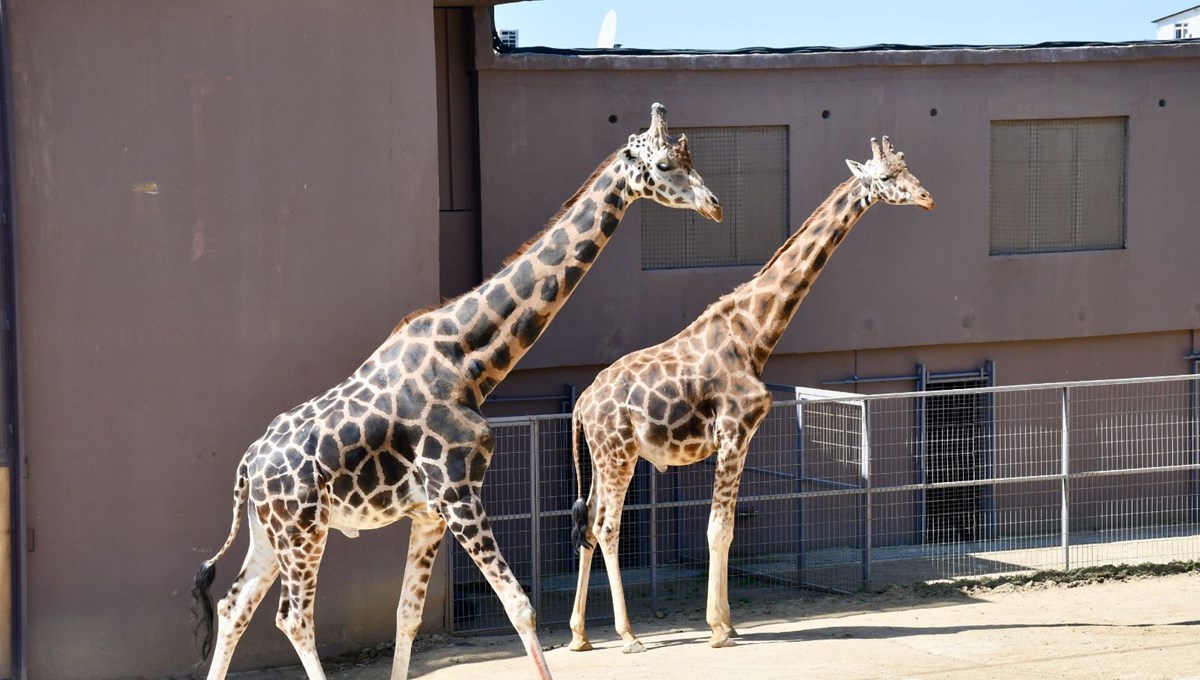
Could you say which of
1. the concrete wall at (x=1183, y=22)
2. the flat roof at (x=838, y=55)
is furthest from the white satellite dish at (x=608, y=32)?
the concrete wall at (x=1183, y=22)

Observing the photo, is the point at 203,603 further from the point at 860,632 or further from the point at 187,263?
the point at 860,632

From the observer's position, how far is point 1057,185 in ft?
47.6

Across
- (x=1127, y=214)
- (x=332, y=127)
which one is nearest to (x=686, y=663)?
(x=332, y=127)

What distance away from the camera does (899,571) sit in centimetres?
1270

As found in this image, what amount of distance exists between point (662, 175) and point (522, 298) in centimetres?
111

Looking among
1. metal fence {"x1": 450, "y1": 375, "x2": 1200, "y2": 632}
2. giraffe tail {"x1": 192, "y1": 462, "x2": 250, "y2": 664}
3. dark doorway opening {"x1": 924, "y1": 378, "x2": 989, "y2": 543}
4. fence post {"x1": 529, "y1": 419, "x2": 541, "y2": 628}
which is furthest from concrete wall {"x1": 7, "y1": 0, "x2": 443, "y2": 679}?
dark doorway opening {"x1": 924, "y1": 378, "x2": 989, "y2": 543}

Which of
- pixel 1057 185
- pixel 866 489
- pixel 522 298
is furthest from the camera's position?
pixel 1057 185

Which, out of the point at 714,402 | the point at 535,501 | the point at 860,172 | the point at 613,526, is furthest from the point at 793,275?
the point at 535,501

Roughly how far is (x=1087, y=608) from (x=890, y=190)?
3703mm

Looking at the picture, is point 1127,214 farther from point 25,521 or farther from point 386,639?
point 25,521

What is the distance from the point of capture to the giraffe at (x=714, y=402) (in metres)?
10.2

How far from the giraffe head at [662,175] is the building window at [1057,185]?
6.47 meters

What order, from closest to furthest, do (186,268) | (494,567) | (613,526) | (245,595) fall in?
(494,567)
(245,595)
(186,268)
(613,526)

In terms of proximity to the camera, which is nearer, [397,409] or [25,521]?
[397,409]
